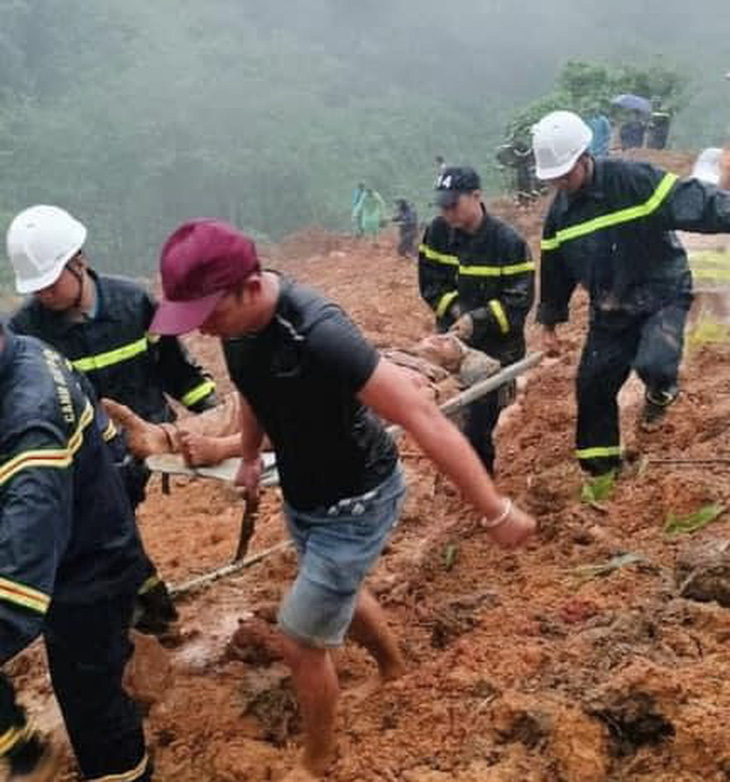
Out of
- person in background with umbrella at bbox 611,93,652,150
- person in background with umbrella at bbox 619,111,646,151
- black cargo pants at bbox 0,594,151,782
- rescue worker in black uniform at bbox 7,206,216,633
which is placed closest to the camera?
black cargo pants at bbox 0,594,151,782

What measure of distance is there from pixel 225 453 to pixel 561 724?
1.44 meters

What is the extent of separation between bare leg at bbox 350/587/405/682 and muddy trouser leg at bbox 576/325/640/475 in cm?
191

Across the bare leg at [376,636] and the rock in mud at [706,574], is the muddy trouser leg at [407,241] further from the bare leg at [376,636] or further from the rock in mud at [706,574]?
the bare leg at [376,636]

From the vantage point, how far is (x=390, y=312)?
1295 cm

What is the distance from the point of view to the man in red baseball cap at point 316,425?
2.48 m

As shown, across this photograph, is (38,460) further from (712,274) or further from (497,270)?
(712,274)

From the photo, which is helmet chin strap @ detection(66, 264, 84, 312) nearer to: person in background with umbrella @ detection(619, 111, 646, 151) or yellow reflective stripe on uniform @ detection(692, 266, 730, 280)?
yellow reflective stripe on uniform @ detection(692, 266, 730, 280)

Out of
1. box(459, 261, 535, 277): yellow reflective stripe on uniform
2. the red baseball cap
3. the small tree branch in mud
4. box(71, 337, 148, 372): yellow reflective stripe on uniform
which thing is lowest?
the small tree branch in mud

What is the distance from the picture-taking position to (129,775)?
9.67 feet

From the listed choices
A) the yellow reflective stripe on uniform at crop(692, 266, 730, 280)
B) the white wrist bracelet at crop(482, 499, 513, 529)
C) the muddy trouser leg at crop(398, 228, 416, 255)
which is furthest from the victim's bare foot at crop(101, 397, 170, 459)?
the muddy trouser leg at crop(398, 228, 416, 255)

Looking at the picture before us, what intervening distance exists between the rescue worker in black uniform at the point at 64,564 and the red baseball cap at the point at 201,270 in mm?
369

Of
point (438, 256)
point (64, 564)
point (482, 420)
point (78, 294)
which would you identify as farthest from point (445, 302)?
point (64, 564)

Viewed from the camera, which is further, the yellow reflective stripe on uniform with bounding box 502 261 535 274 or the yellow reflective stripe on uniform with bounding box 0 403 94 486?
the yellow reflective stripe on uniform with bounding box 502 261 535 274

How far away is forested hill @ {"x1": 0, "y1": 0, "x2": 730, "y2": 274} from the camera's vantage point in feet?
101
